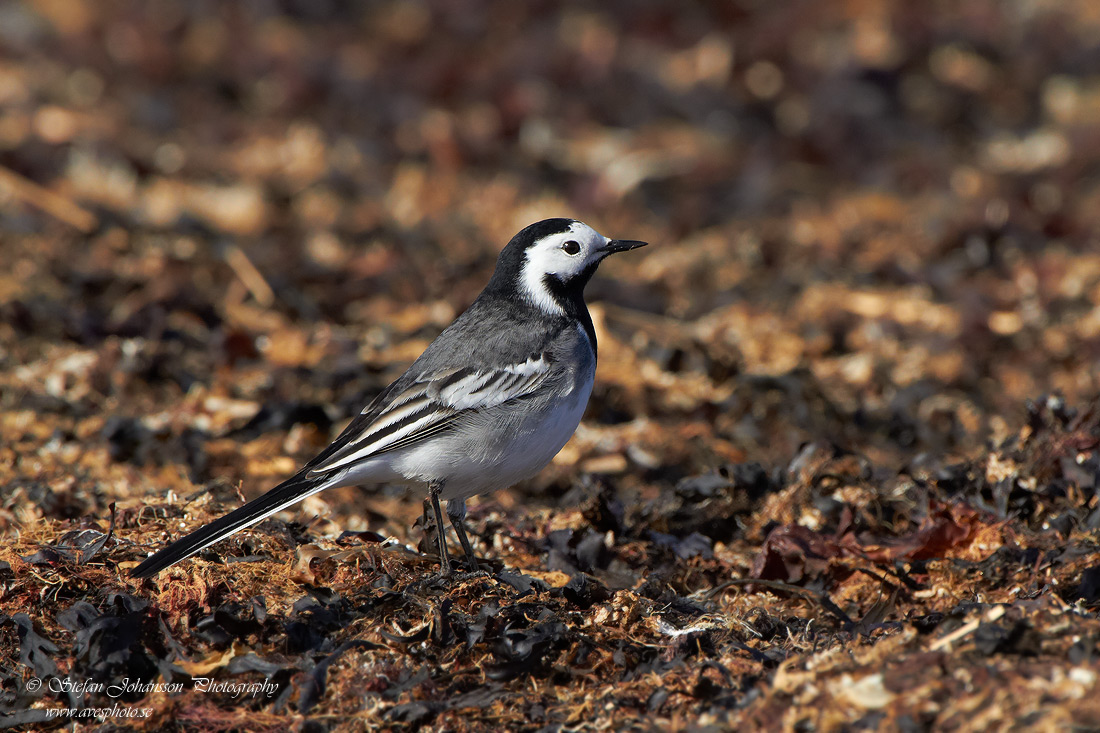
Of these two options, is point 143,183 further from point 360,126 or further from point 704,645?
point 704,645

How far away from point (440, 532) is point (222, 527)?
903 mm

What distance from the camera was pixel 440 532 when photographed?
4.61m

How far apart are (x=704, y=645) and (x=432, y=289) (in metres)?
5.35

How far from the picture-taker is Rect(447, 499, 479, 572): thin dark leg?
186 inches

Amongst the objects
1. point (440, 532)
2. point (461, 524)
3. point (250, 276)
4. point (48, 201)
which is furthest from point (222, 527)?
point (48, 201)

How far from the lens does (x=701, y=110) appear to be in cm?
1191

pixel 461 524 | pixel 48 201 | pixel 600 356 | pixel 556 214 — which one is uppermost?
pixel 48 201

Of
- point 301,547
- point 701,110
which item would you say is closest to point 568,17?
point 701,110

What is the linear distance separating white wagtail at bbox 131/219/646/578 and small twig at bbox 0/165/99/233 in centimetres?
525

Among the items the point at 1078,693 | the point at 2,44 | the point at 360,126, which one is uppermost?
the point at 2,44

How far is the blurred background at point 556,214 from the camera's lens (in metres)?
6.97

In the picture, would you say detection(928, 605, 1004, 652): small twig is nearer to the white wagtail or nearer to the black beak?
the white wagtail

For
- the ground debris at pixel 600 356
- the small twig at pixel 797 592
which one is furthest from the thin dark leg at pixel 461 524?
the small twig at pixel 797 592

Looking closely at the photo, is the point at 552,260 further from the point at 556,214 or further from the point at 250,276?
the point at 556,214
